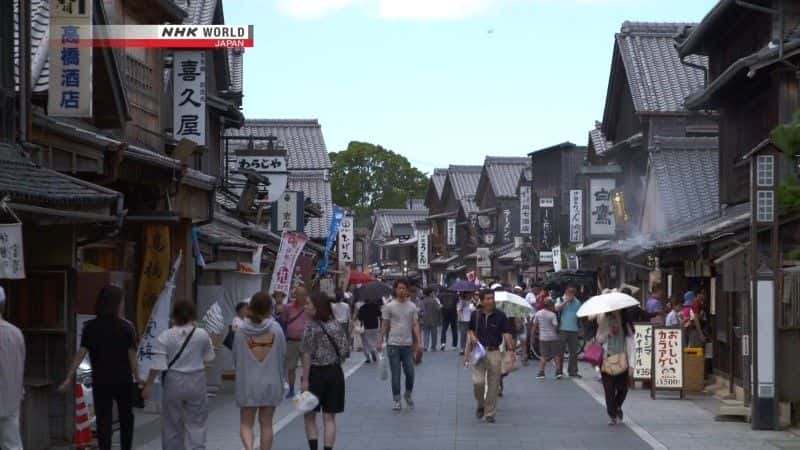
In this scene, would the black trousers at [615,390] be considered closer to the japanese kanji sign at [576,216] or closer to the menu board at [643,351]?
the menu board at [643,351]

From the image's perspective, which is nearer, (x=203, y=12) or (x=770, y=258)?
(x=770, y=258)

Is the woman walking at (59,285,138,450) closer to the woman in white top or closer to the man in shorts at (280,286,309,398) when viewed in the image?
the woman in white top

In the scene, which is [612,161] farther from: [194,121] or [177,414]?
[177,414]

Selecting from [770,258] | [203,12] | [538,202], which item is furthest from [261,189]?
[538,202]

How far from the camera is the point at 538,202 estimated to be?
6081cm

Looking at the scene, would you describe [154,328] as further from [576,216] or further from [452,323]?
[576,216]

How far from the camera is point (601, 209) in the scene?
1485 inches

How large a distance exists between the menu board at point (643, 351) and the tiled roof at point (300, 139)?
30.9 meters

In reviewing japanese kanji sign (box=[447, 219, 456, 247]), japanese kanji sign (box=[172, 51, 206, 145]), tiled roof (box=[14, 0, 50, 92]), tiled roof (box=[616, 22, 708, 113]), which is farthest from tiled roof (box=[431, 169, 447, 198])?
tiled roof (box=[14, 0, 50, 92])

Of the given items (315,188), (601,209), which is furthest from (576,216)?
(315,188)

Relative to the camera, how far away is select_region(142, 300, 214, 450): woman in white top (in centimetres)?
1262

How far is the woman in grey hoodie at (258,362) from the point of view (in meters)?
13.1

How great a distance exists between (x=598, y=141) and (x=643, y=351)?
21636 mm

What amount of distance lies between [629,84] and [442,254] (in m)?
59.1
